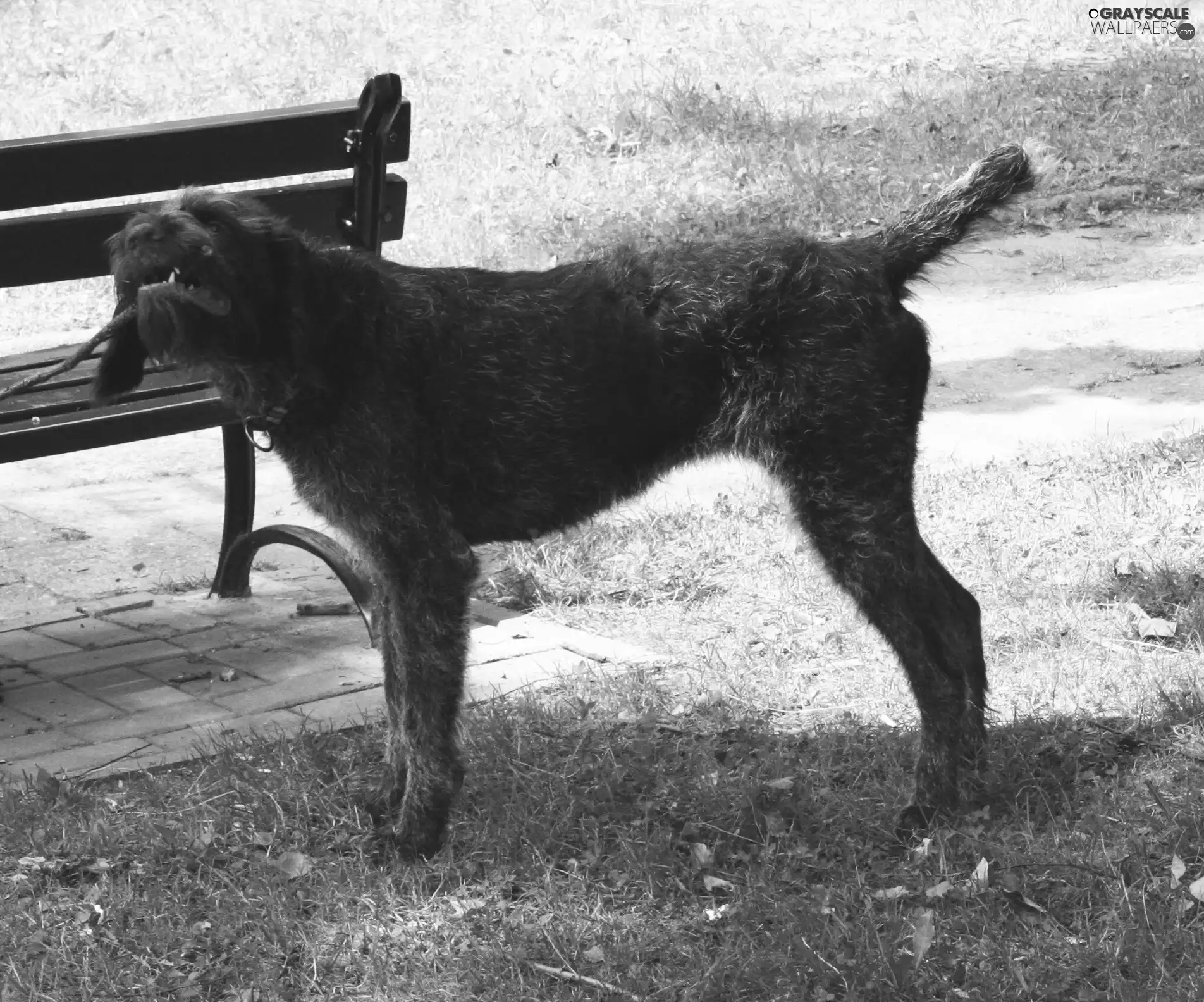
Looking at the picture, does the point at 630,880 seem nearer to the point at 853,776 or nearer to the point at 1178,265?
the point at 853,776

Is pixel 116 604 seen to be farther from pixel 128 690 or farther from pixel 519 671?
pixel 519 671

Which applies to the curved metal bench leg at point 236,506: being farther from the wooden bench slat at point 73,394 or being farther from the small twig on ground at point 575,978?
the small twig on ground at point 575,978

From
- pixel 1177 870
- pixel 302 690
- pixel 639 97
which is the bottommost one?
pixel 302 690

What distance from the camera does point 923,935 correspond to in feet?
10.4

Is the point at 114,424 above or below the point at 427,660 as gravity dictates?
above

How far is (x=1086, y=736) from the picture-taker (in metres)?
4.24

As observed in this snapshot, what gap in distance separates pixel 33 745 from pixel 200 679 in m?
0.61

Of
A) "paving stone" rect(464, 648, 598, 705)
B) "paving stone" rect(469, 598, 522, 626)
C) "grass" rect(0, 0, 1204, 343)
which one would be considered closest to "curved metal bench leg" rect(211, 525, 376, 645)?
"paving stone" rect(464, 648, 598, 705)

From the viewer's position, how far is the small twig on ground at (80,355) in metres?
3.53

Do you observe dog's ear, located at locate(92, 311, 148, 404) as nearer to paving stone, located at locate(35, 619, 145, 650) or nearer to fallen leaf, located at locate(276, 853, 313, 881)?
fallen leaf, located at locate(276, 853, 313, 881)

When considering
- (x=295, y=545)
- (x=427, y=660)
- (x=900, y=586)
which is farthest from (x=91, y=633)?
(x=900, y=586)

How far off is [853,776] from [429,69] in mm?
12593

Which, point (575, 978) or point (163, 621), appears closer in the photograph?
point (575, 978)

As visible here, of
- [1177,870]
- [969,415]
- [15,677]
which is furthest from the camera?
[969,415]
